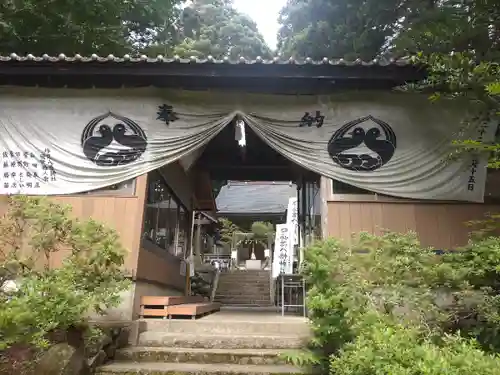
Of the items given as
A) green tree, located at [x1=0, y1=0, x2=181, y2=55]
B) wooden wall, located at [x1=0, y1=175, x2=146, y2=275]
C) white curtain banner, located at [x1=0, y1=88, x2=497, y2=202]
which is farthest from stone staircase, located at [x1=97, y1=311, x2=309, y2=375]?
green tree, located at [x1=0, y1=0, x2=181, y2=55]

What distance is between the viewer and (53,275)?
4.57 meters

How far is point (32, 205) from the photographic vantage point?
208 inches

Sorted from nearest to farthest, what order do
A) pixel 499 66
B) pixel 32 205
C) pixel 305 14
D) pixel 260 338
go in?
pixel 499 66, pixel 32 205, pixel 260 338, pixel 305 14

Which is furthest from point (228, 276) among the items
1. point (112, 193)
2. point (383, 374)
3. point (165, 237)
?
point (383, 374)

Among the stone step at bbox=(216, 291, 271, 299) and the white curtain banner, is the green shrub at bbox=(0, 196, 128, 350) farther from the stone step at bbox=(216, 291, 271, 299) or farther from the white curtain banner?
the stone step at bbox=(216, 291, 271, 299)

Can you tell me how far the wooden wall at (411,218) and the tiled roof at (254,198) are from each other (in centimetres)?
1603

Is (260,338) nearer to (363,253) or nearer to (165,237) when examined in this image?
(363,253)

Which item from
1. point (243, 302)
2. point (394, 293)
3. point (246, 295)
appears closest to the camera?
point (394, 293)

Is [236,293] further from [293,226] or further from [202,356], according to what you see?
[202,356]

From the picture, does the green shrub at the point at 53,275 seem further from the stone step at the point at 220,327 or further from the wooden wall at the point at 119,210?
the stone step at the point at 220,327

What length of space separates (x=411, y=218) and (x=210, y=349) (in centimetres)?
378

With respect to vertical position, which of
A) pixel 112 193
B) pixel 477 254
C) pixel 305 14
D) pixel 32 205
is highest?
pixel 305 14

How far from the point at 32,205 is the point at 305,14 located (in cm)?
1108

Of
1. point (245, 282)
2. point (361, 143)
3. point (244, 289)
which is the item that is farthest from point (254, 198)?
point (361, 143)
